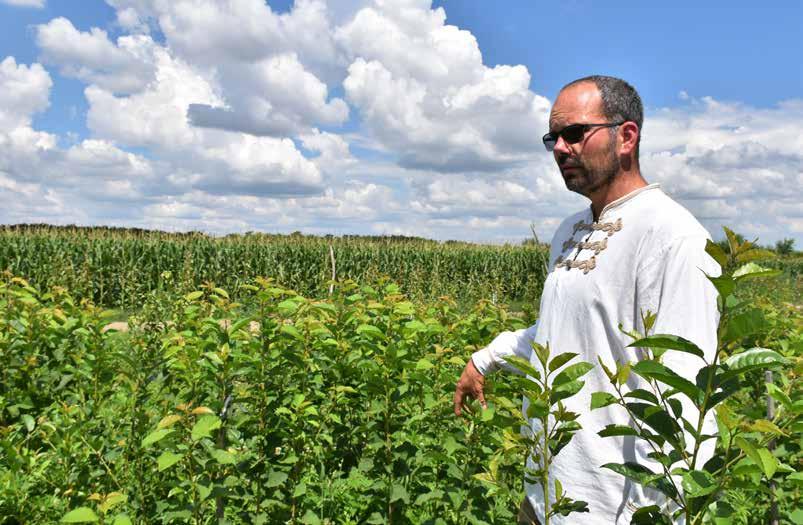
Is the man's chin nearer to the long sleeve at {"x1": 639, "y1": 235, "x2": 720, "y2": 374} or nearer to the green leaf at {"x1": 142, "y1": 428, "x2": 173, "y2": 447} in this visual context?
the long sleeve at {"x1": 639, "y1": 235, "x2": 720, "y2": 374}

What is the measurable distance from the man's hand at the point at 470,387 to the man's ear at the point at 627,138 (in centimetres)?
99

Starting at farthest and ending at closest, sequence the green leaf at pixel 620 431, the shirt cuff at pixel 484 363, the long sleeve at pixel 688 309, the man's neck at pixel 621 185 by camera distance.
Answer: the shirt cuff at pixel 484 363 < the man's neck at pixel 621 185 < the long sleeve at pixel 688 309 < the green leaf at pixel 620 431

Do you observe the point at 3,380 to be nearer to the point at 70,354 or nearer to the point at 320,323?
the point at 70,354

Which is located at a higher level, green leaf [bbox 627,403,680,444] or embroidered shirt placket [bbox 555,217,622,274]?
embroidered shirt placket [bbox 555,217,622,274]

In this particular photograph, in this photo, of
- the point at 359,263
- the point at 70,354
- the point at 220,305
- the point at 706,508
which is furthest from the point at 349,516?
the point at 359,263

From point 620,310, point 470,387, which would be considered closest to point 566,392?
point 620,310

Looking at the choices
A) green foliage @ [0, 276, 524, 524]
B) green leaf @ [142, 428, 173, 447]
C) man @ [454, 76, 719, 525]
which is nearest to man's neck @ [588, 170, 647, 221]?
man @ [454, 76, 719, 525]

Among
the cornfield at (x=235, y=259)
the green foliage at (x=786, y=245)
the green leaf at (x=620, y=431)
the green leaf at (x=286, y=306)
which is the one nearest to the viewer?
the green leaf at (x=620, y=431)

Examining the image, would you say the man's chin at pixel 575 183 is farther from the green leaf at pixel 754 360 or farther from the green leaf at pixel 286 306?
the green leaf at pixel 286 306

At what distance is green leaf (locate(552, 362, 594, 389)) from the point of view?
1.33 meters

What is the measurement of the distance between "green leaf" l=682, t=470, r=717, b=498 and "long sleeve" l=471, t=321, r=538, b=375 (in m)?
1.36

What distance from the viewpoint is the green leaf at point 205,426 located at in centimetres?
212

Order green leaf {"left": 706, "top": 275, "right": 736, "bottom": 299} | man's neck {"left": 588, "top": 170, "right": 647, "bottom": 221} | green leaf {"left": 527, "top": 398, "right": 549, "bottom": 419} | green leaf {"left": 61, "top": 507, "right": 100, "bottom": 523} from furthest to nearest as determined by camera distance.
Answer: man's neck {"left": 588, "top": 170, "right": 647, "bottom": 221}
green leaf {"left": 61, "top": 507, "right": 100, "bottom": 523}
green leaf {"left": 527, "top": 398, "right": 549, "bottom": 419}
green leaf {"left": 706, "top": 275, "right": 736, "bottom": 299}

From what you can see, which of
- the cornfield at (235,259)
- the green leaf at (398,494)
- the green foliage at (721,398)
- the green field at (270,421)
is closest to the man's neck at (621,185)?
the green field at (270,421)
